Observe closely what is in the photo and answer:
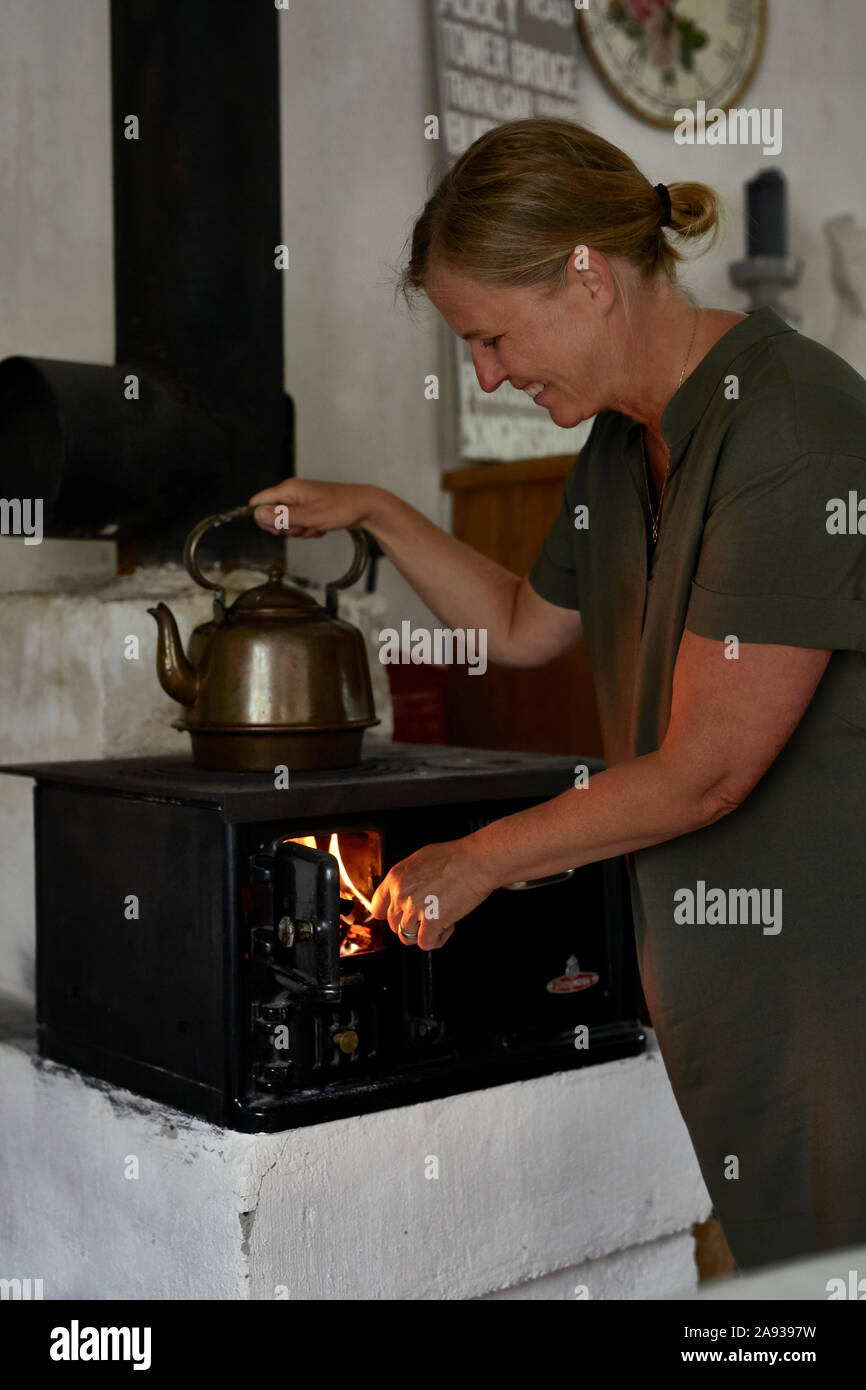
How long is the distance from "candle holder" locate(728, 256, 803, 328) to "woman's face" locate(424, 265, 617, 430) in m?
2.31

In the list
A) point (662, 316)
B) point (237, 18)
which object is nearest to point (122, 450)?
point (237, 18)

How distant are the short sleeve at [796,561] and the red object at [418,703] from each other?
1562 mm

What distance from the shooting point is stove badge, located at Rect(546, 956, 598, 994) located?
1863 mm

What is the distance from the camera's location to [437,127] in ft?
10.00

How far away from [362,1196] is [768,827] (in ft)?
2.30

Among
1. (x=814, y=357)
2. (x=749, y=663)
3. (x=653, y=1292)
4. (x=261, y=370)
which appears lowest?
(x=653, y=1292)

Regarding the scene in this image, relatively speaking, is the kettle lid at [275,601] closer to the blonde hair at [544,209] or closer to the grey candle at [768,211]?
the blonde hair at [544,209]

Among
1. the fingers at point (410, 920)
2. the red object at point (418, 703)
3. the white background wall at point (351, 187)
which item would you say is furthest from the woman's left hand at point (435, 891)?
the red object at point (418, 703)

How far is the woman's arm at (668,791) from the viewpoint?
3.99 ft

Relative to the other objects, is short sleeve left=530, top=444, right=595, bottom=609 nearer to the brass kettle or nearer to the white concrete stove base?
the brass kettle

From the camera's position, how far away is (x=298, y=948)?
1566 mm

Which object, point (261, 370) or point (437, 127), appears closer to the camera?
point (261, 370)
